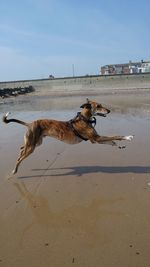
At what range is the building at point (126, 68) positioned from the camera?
134m

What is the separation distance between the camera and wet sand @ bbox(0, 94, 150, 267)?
4012 mm

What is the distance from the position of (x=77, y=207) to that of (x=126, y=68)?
Result: 5538 inches

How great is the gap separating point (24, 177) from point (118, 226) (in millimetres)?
2913

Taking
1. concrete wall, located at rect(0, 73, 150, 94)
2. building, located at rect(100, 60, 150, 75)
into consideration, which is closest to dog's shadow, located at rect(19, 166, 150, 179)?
concrete wall, located at rect(0, 73, 150, 94)

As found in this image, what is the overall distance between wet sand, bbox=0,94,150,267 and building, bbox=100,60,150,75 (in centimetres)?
12764

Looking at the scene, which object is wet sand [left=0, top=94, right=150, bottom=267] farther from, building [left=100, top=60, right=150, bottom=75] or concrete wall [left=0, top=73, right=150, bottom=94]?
building [left=100, top=60, right=150, bottom=75]

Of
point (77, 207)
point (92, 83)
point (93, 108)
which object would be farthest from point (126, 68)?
point (77, 207)

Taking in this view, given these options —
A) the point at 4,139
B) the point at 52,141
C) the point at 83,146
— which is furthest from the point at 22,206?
the point at 4,139

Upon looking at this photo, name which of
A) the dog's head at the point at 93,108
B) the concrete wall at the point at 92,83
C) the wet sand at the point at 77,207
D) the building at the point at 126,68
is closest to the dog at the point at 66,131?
the dog's head at the point at 93,108

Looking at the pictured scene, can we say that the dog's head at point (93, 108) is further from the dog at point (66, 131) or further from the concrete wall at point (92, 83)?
the concrete wall at point (92, 83)

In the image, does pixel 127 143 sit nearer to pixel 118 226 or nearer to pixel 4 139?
pixel 4 139

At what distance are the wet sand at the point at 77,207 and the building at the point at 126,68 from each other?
128 metres

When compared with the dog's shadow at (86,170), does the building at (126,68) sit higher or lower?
lower

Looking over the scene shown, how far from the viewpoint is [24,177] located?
706 cm
